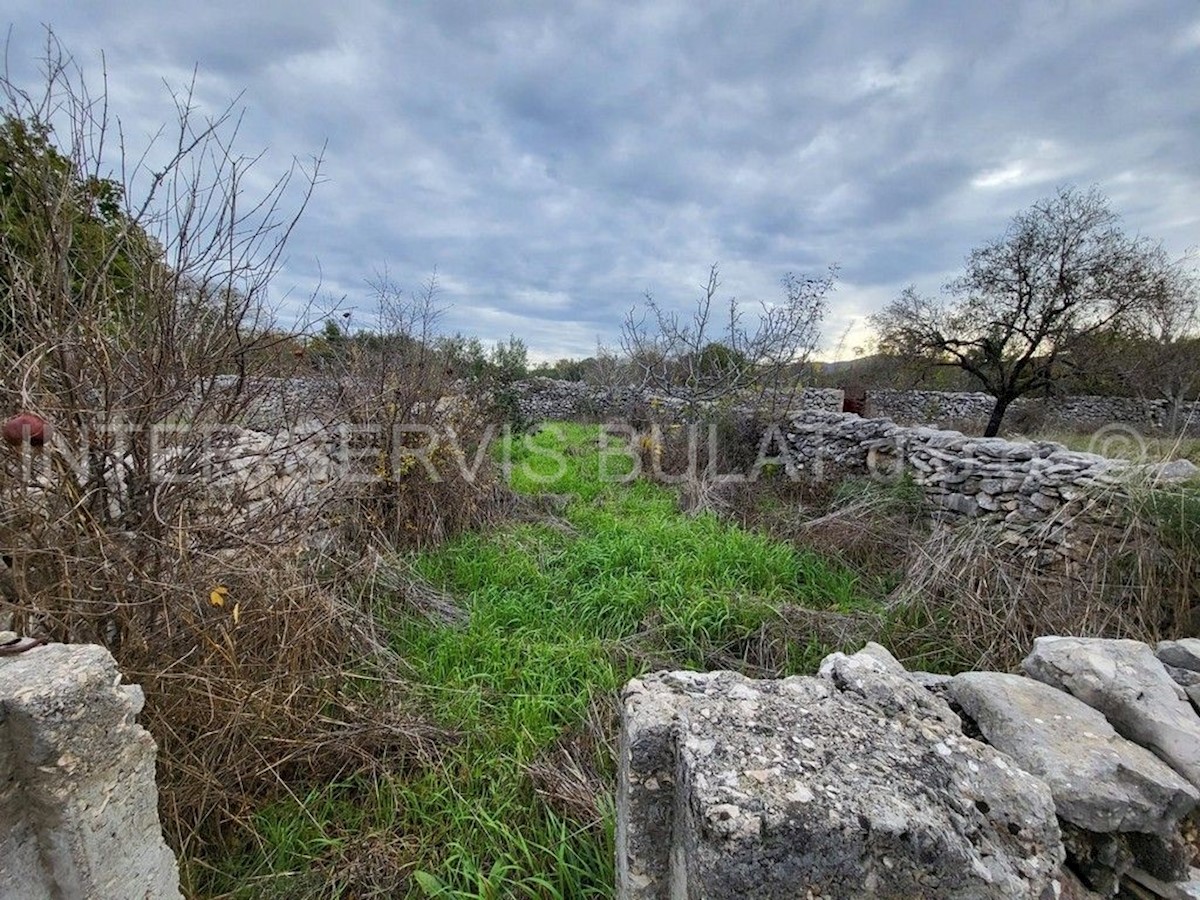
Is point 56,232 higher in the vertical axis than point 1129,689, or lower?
higher

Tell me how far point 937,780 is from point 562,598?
2.92m

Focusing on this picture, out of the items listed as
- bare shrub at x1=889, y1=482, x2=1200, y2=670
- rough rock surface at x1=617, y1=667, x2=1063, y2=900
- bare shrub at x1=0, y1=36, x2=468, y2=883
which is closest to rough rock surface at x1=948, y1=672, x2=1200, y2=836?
rough rock surface at x1=617, y1=667, x2=1063, y2=900

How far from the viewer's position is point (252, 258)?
90.1 inches

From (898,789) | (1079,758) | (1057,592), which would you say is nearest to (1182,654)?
(1079,758)

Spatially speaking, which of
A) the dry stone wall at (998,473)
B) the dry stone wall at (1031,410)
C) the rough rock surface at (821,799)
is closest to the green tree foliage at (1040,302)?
the dry stone wall at (1031,410)

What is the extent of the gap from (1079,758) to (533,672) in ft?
7.31

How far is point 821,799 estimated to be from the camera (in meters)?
0.91

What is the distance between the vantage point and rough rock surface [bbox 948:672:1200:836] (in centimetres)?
124

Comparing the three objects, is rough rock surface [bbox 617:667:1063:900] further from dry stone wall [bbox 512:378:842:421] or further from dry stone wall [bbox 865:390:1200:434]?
dry stone wall [bbox 865:390:1200:434]

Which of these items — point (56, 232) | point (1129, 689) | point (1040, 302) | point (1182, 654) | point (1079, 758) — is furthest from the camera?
point (1040, 302)

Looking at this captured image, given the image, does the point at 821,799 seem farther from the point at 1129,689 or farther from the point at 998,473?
the point at 998,473

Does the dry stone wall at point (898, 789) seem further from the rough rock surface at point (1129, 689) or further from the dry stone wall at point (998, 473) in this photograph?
the dry stone wall at point (998, 473)

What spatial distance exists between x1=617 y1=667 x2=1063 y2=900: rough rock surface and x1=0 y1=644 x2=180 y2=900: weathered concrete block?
4.08ft

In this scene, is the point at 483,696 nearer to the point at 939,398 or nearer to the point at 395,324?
the point at 395,324
